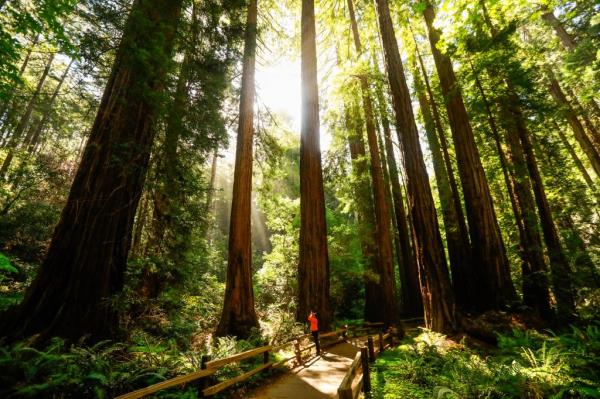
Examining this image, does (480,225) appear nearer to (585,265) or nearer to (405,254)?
(585,265)

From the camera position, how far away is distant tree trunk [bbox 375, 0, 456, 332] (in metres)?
6.28

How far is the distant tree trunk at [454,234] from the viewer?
10000 mm

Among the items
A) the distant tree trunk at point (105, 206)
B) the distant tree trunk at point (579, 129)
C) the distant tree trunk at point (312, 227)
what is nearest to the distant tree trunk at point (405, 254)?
the distant tree trunk at point (312, 227)

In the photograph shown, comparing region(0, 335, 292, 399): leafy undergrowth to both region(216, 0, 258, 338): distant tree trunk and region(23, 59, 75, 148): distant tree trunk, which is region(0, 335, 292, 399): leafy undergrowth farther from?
region(23, 59, 75, 148): distant tree trunk

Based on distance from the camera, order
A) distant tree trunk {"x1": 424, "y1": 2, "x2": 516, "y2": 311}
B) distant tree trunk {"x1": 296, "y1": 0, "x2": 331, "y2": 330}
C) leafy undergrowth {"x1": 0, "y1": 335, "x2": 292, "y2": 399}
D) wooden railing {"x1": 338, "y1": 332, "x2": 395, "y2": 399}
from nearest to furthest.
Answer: wooden railing {"x1": 338, "y1": 332, "x2": 395, "y2": 399} < leafy undergrowth {"x1": 0, "y1": 335, "x2": 292, "y2": 399} < distant tree trunk {"x1": 424, "y1": 2, "x2": 516, "y2": 311} < distant tree trunk {"x1": 296, "y1": 0, "x2": 331, "y2": 330}

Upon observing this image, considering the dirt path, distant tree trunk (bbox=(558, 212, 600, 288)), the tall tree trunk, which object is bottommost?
the dirt path

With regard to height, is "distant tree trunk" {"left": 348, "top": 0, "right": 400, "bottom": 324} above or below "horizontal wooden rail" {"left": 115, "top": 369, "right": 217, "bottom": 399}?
above

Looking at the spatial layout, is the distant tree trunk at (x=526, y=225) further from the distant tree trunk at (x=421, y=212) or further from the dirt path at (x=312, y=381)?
the dirt path at (x=312, y=381)

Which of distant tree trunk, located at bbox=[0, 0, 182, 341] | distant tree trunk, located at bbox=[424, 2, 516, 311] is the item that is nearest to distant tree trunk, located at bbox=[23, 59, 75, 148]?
distant tree trunk, located at bbox=[0, 0, 182, 341]

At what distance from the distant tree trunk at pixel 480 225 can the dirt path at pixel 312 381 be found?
4426 millimetres

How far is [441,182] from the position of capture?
1184 cm

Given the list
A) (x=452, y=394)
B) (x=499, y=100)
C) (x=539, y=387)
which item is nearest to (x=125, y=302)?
(x=452, y=394)

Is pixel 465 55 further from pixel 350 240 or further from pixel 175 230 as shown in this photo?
pixel 175 230

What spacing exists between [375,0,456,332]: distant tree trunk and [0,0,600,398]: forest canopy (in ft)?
0.15
